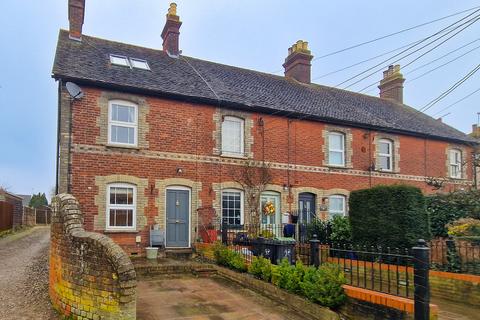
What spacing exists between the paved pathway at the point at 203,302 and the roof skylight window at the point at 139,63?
896 cm

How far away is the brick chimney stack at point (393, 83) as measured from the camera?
2537 centimetres

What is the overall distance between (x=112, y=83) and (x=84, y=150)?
7.97 feet

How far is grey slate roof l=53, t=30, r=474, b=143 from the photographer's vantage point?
14141 mm

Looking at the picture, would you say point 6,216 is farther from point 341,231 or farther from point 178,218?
point 341,231

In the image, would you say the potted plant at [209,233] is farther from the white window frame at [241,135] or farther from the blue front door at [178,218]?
the white window frame at [241,135]

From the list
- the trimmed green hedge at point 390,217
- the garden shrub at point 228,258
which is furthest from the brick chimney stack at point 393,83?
the garden shrub at point 228,258

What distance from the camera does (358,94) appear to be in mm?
23688

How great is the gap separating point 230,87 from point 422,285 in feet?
43.0

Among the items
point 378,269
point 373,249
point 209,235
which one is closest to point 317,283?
point 373,249

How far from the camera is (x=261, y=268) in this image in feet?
29.3

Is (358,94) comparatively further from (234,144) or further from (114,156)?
(114,156)

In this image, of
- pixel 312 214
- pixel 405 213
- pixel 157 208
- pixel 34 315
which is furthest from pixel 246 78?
pixel 34 315

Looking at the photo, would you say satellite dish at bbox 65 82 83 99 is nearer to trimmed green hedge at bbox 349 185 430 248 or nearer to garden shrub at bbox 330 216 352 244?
garden shrub at bbox 330 216 352 244

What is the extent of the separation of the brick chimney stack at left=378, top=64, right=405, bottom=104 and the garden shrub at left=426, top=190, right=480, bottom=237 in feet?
51.4
